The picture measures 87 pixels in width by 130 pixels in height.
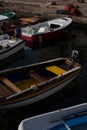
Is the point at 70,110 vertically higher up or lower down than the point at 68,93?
higher up

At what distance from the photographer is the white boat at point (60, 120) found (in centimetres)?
1144

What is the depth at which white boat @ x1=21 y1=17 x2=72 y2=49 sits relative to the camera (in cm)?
2603

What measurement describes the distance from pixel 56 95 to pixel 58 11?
16.6 meters

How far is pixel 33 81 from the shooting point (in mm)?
16969

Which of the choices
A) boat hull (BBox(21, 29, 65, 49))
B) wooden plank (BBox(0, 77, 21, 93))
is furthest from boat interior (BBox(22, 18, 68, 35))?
wooden plank (BBox(0, 77, 21, 93))

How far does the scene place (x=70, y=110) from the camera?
1208 cm

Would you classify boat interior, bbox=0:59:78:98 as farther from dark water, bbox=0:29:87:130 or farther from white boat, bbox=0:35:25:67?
white boat, bbox=0:35:25:67

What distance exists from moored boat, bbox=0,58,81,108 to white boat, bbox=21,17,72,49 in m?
7.64

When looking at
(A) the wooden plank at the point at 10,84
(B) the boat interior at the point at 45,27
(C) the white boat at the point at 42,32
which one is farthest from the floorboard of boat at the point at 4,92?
(B) the boat interior at the point at 45,27

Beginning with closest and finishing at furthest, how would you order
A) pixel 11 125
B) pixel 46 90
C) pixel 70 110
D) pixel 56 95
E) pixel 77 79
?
pixel 70 110, pixel 11 125, pixel 46 90, pixel 56 95, pixel 77 79

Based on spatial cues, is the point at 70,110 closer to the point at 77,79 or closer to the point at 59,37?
the point at 77,79

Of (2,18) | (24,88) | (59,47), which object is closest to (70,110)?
(24,88)

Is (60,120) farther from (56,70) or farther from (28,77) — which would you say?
(56,70)

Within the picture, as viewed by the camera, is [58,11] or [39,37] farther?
[58,11]
